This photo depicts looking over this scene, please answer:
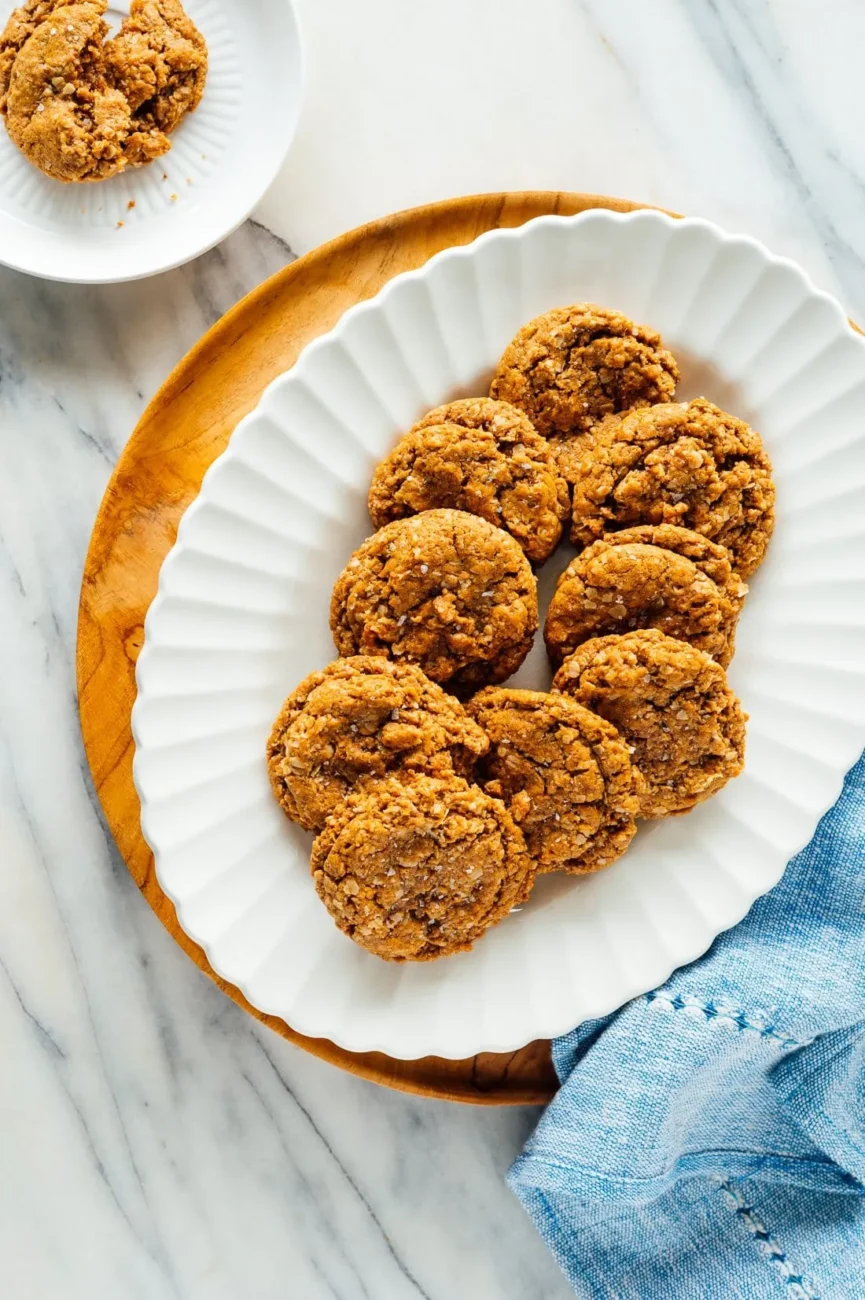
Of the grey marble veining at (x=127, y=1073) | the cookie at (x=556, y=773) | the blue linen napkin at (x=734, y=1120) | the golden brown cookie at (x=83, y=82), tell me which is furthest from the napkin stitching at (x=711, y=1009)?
the golden brown cookie at (x=83, y=82)

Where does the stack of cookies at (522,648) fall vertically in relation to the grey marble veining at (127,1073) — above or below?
above

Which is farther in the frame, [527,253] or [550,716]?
[527,253]

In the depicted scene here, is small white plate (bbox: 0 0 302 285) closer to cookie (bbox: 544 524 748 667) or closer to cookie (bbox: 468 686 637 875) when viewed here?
cookie (bbox: 544 524 748 667)

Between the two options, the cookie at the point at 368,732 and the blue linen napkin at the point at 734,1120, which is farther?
the blue linen napkin at the point at 734,1120

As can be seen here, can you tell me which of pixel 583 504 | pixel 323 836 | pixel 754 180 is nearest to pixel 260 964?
pixel 323 836

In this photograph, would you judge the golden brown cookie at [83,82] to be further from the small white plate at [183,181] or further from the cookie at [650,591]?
the cookie at [650,591]

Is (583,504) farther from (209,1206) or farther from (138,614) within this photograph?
(209,1206)

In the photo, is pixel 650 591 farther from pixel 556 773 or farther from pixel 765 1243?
Result: pixel 765 1243
